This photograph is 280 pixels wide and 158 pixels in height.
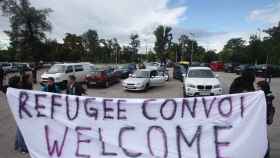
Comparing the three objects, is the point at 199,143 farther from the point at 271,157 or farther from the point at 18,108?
the point at 18,108

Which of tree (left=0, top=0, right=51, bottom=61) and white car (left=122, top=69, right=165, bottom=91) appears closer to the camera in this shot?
white car (left=122, top=69, right=165, bottom=91)

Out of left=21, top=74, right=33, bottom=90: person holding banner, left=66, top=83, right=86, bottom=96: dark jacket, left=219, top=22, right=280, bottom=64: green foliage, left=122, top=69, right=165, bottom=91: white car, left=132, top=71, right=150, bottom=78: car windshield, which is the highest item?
left=219, top=22, right=280, bottom=64: green foliage

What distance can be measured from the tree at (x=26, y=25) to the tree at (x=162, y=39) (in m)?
54.5

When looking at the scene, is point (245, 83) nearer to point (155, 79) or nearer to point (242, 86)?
point (242, 86)

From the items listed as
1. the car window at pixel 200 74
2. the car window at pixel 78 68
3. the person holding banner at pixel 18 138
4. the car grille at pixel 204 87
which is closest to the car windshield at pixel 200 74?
the car window at pixel 200 74

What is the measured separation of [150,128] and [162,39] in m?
98.5

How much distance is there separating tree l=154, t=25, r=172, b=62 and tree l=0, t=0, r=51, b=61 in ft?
179

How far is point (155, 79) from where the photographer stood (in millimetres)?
20672

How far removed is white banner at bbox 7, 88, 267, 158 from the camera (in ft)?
14.8

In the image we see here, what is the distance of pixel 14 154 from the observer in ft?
18.8

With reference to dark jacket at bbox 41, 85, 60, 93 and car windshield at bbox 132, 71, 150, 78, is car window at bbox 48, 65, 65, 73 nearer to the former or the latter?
car windshield at bbox 132, 71, 150, 78

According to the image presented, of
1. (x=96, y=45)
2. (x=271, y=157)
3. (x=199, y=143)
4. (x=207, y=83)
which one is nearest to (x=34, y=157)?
(x=199, y=143)

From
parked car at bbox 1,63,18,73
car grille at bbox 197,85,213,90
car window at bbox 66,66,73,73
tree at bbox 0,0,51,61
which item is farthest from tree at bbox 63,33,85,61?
car grille at bbox 197,85,213,90

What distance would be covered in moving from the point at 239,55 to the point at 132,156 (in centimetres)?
6956
